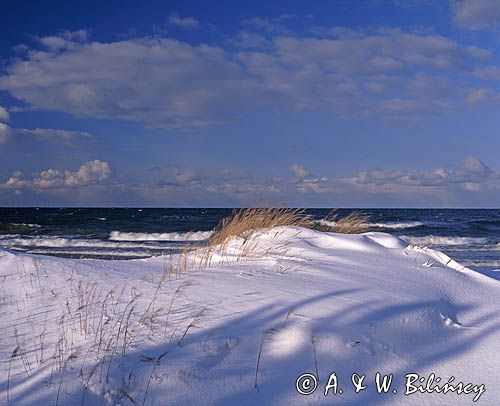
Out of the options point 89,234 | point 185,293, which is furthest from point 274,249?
point 89,234

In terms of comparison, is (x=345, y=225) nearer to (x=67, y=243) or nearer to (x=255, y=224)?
(x=255, y=224)

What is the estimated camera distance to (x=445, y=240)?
22.9 metres

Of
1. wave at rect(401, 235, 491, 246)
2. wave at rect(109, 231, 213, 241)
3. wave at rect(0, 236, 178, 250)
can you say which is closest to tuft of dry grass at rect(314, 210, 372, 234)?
wave at rect(0, 236, 178, 250)

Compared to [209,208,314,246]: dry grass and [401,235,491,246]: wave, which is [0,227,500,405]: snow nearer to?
[209,208,314,246]: dry grass

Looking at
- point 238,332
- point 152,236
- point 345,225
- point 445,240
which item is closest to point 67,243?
point 152,236

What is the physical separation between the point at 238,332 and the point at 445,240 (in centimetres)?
2222

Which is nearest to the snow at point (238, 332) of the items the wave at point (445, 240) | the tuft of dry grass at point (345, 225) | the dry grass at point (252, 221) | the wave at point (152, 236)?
the dry grass at point (252, 221)

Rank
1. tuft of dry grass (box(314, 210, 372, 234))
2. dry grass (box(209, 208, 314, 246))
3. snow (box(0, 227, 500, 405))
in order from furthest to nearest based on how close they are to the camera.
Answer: tuft of dry grass (box(314, 210, 372, 234)), dry grass (box(209, 208, 314, 246)), snow (box(0, 227, 500, 405))

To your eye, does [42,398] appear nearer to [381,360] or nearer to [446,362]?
[381,360]

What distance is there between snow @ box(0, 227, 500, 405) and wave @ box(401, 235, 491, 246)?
58.9 feet

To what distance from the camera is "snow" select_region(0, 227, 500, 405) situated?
2461mm

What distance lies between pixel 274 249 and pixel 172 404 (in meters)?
3.69

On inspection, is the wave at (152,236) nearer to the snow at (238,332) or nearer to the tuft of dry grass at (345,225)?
the tuft of dry grass at (345,225)

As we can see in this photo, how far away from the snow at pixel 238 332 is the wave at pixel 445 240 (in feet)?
58.9
